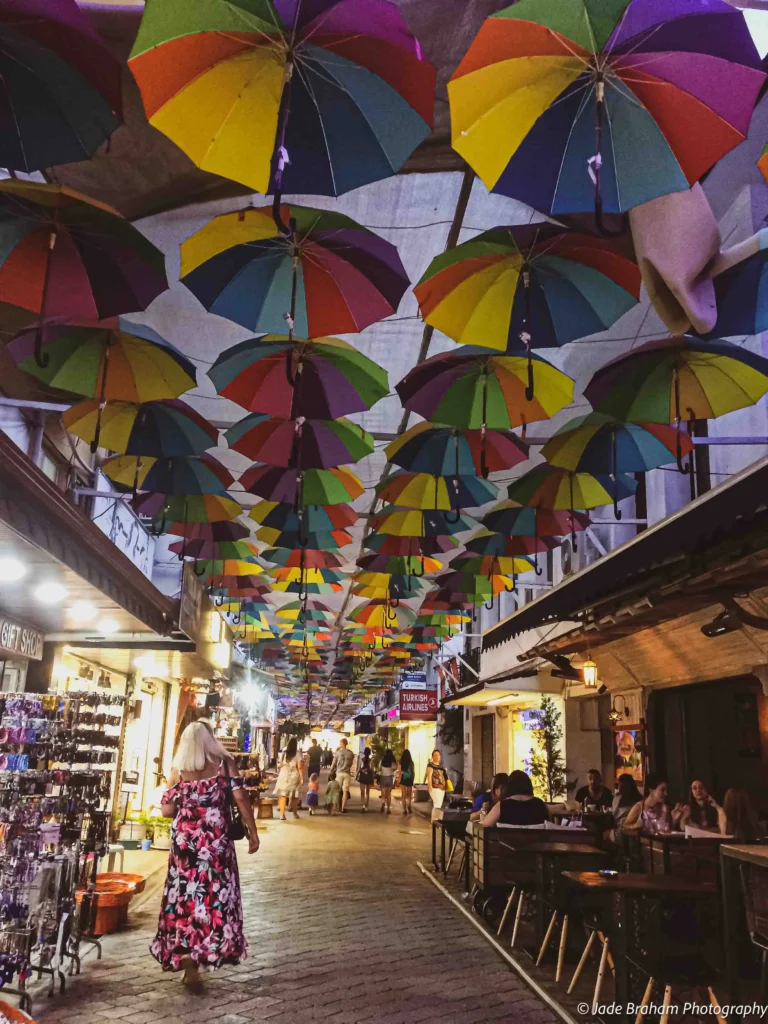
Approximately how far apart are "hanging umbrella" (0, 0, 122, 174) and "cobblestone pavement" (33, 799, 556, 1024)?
5276 mm

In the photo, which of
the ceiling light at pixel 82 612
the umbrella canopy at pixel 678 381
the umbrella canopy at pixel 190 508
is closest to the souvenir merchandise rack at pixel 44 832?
the ceiling light at pixel 82 612

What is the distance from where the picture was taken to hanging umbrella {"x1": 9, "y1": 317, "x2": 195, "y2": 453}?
5.54 metres

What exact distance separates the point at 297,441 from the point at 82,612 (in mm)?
3971

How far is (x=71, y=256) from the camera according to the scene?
14.8 ft

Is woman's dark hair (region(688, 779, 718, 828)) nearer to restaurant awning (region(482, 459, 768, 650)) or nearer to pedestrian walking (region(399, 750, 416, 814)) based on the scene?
restaurant awning (region(482, 459, 768, 650))

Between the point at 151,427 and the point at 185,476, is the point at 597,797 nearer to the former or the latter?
the point at 185,476

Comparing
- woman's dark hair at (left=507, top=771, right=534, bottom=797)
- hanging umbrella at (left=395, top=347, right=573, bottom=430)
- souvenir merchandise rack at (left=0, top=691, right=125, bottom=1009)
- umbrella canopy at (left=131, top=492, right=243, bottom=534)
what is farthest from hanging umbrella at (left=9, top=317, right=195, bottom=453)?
woman's dark hair at (left=507, top=771, right=534, bottom=797)

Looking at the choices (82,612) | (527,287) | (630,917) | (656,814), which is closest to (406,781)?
(656,814)

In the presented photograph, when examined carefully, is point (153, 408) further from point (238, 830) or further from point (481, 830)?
point (481, 830)

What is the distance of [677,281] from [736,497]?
96.6 inches

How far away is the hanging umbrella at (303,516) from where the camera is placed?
8.78 meters

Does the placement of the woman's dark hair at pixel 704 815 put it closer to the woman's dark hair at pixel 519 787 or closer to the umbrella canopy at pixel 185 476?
the woman's dark hair at pixel 519 787

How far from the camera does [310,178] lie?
143 inches

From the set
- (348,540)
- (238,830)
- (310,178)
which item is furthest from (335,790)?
(310,178)
